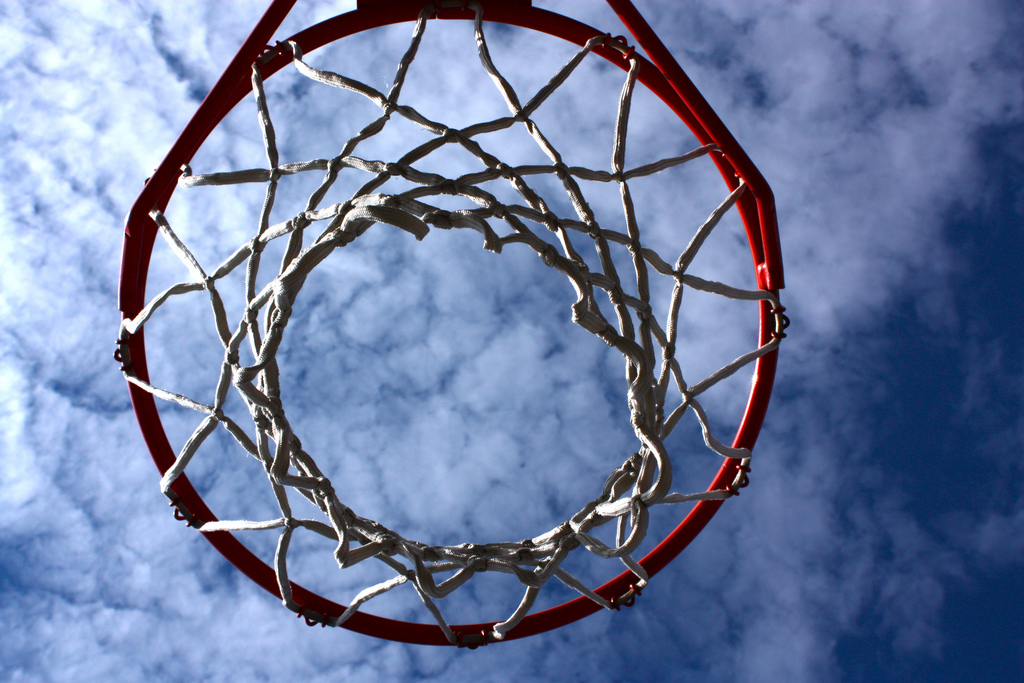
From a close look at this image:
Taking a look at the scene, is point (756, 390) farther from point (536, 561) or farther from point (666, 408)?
point (536, 561)

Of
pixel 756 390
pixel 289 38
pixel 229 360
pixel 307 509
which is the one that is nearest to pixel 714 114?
pixel 756 390

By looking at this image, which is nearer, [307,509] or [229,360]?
[229,360]

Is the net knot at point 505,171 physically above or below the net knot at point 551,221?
above

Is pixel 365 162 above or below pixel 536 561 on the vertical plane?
above

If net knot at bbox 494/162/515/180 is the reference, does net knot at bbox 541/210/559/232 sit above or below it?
below

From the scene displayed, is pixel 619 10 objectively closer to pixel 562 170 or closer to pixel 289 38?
pixel 562 170

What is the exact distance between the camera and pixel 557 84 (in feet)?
11.3

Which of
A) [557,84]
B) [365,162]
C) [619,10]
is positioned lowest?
[365,162]

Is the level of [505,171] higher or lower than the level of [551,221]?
higher

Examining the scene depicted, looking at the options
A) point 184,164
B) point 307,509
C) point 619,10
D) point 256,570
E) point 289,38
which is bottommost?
point 256,570

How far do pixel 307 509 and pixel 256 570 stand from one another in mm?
366

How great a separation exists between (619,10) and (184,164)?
2103 millimetres

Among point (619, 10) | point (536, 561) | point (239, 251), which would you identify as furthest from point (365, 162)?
point (536, 561)

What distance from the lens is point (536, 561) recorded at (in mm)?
3359
